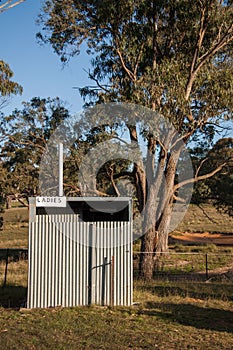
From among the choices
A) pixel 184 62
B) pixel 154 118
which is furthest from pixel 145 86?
pixel 184 62

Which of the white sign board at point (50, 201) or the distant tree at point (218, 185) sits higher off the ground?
the distant tree at point (218, 185)

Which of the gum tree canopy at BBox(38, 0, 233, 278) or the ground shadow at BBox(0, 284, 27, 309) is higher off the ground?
the gum tree canopy at BBox(38, 0, 233, 278)

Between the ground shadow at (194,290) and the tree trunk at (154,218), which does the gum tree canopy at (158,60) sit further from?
the ground shadow at (194,290)

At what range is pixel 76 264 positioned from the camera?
916 cm

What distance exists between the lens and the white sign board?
911cm

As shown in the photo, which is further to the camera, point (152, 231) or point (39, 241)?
point (152, 231)

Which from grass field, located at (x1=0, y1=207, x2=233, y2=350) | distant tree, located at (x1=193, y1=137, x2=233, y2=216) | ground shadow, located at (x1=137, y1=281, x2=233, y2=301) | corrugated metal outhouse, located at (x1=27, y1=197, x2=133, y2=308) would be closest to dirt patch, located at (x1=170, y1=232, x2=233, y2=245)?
distant tree, located at (x1=193, y1=137, x2=233, y2=216)

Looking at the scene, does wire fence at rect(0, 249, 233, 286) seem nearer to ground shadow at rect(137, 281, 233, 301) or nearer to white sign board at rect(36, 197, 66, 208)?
ground shadow at rect(137, 281, 233, 301)

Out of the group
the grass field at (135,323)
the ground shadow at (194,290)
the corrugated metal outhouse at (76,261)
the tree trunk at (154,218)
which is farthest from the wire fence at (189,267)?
the corrugated metal outhouse at (76,261)

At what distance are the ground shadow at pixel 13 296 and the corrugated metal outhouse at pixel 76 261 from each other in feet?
2.66

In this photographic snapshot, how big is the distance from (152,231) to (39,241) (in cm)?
734

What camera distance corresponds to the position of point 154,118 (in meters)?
15.4

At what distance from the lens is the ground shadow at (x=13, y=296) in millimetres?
9656

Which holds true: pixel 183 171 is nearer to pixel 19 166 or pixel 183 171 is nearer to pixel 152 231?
pixel 152 231
